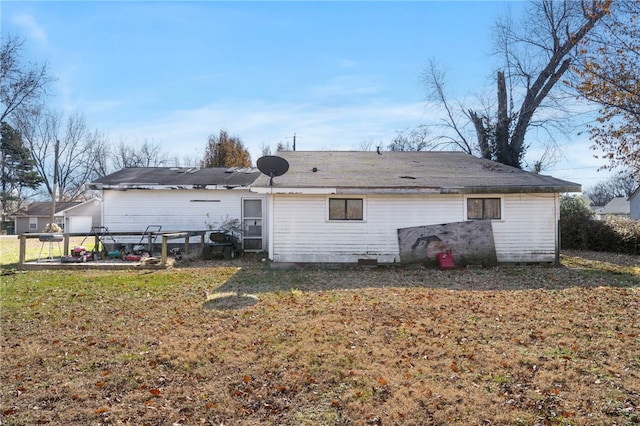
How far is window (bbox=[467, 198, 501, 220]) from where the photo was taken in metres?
11.3

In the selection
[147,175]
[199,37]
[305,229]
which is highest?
[199,37]

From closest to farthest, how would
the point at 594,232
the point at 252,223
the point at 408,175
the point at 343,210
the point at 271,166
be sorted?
the point at 271,166
the point at 343,210
the point at 408,175
the point at 252,223
the point at 594,232

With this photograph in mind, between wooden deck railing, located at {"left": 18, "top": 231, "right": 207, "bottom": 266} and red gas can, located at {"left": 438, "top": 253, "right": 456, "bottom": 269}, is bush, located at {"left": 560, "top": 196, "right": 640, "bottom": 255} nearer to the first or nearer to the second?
red gas can, located at {"left": 438, "top": 253, "right": 456, "bottom": 269}

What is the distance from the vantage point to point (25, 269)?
1073 cm

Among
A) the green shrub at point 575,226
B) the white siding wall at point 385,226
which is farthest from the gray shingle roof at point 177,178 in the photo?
the green shrub at point 575,226

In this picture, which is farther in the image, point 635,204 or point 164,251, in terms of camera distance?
point 635,204

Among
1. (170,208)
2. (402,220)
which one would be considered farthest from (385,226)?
(170,208)

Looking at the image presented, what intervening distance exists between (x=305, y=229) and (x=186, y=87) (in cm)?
829

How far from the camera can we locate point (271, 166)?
1106cm

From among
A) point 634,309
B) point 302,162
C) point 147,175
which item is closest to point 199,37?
point 302,162

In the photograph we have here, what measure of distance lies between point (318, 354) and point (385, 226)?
23.0 ft

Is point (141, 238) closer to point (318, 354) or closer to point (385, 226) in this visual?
point (385, 226)

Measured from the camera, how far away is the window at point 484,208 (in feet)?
37.1

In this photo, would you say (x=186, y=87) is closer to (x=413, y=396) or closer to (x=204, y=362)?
(x=204, y=362)
